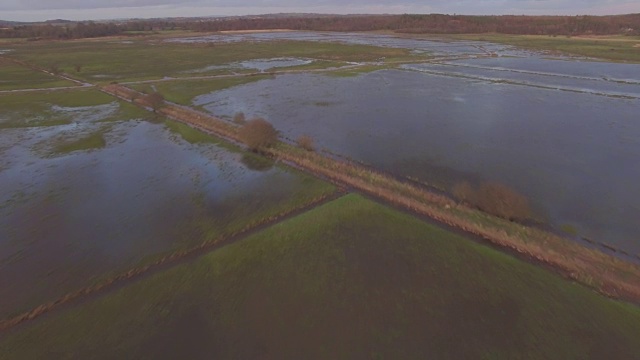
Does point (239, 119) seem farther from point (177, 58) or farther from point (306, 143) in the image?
point (177, 58)

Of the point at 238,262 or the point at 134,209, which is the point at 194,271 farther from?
the point at 134,209

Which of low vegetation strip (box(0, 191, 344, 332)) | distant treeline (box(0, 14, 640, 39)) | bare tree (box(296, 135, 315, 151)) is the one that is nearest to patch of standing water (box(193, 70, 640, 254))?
bare tree (box(296, 135, 315, 151))

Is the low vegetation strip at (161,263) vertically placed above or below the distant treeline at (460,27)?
below

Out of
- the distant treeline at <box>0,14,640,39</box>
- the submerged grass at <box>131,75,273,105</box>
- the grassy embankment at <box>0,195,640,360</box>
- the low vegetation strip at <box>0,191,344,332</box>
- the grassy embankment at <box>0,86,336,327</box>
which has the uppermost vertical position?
the distant treeline at <box>0,14,640,39</box>

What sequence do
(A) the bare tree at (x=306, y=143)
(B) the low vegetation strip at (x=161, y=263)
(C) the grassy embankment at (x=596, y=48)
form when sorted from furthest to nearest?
(C) the grassy embankment at (x=596, y=48)
(A) the bare tree at (x=306, y=143)
(B) the low vegetation strip at (x=161, y=263)

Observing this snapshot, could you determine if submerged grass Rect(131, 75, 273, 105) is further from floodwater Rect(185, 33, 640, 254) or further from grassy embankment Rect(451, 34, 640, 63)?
grassy embankment Rect(451, 34, 640, 63)

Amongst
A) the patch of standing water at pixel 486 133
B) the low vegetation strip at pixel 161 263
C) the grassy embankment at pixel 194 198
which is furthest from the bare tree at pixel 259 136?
the low vegetation strip at pixel 161 263

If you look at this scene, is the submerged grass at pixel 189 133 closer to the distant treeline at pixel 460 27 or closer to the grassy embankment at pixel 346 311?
the grassy embankment at pixel 346 311

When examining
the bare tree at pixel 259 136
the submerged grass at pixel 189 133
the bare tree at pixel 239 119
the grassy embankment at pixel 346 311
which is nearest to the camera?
the grassy embankment at pixel 346 311
